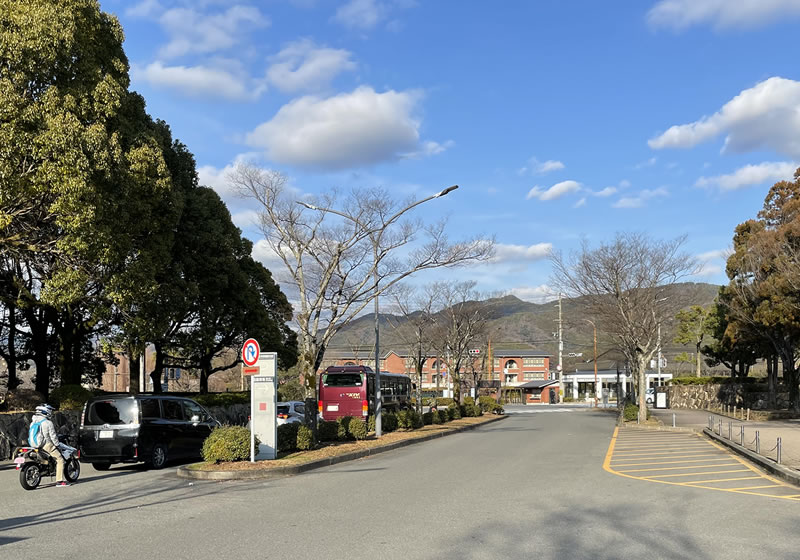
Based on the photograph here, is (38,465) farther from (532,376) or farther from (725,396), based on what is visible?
(532,376)

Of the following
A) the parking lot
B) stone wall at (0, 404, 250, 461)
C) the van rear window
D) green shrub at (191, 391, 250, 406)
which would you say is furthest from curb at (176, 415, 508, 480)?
green shrub at (191, 391, 250, 406)

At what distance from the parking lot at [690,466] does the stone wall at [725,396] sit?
2483cm

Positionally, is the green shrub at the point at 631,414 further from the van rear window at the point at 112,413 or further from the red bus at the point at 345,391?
the van rear window at the point at 112,413

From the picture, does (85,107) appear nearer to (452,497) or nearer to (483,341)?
(452,497)

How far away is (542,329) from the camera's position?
163750mm

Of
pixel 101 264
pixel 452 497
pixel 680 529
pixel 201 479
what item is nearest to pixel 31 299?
pixel 101 264

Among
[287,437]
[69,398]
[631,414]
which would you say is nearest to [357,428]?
[287,437]

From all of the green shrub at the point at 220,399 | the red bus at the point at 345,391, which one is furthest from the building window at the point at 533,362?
the green shrub at the point at 220,399

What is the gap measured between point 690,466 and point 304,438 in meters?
9.14

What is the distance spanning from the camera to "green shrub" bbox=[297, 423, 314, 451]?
1858 cm

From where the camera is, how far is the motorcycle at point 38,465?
13.2 m

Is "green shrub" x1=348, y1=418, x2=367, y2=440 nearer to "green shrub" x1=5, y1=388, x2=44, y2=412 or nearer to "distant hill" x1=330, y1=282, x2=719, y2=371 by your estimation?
"green shrub" x1=5, y1=388, x2=44, y2=412

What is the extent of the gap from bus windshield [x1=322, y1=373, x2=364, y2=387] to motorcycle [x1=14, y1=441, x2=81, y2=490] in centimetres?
1646

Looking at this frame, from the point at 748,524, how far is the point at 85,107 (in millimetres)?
16401
